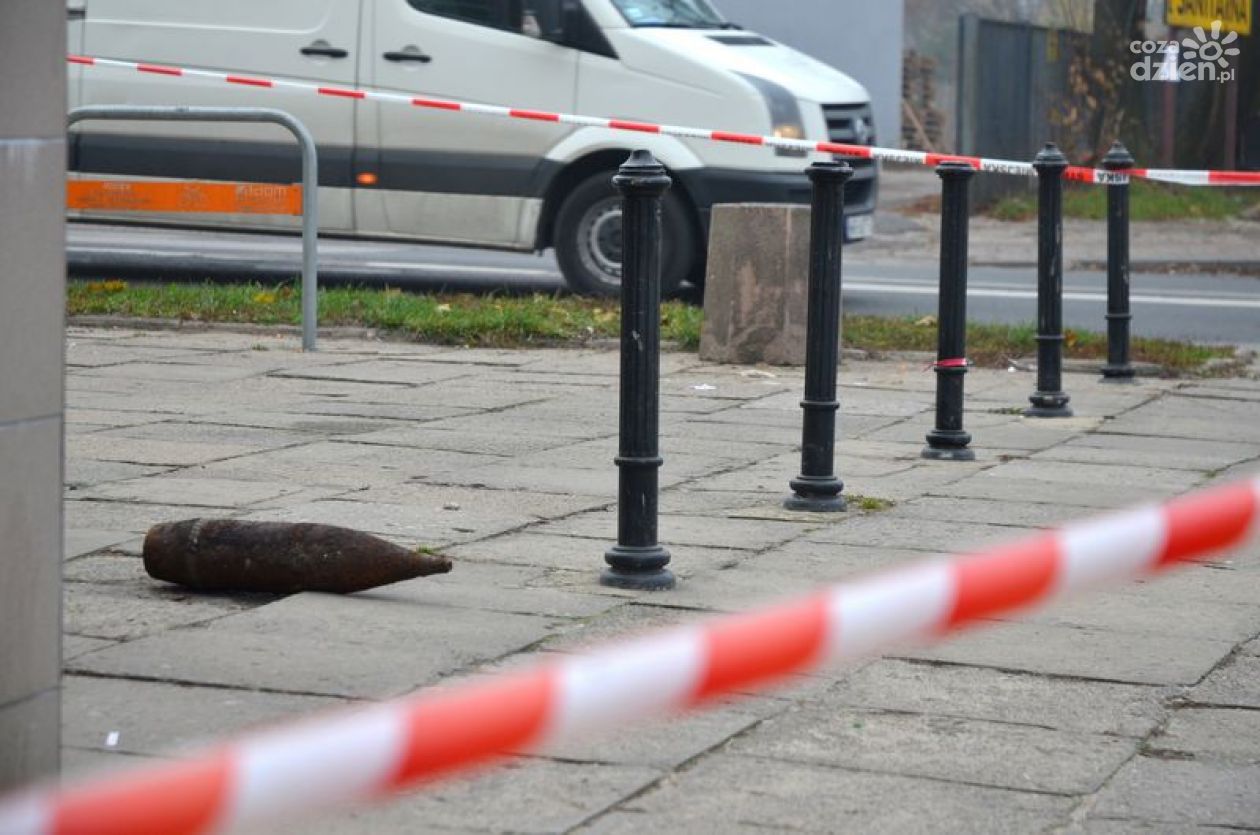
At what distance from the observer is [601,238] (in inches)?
495

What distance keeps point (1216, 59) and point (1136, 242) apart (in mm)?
5290

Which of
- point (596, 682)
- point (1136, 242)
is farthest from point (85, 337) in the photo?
point (1136, 242)

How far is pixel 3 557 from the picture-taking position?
3307mm

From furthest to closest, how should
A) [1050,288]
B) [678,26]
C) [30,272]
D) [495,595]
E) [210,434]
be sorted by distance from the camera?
[678,26] → [1050,288] → [210,434] → [495,595] → [30,272]

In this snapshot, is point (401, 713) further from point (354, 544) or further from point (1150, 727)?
point (354, 544)

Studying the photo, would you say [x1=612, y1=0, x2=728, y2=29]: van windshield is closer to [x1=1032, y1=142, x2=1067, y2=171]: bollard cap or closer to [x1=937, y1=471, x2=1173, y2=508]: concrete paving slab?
[x1=1032, y1=142, x2=1067, y2=171]: bollard cap

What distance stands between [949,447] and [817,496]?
4.13 ft

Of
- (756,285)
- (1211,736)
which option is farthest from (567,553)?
(756,285)

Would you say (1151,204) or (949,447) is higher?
(1151,204)

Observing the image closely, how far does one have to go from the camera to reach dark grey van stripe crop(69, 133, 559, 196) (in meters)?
12.6

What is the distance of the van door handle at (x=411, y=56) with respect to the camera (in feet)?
41.5

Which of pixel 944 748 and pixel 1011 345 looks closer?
pixel 944 748

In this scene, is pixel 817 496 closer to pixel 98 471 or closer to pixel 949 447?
pixel 949 447

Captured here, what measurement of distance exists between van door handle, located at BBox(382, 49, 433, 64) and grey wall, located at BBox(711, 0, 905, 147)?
14.3 meters
